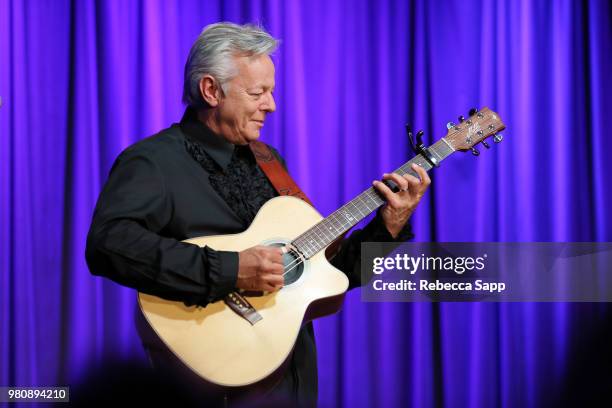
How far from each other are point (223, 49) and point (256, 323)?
782 millimetres

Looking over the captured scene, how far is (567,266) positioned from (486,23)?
117 centimetres

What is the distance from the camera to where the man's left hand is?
2.00 m

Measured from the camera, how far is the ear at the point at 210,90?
194 cm

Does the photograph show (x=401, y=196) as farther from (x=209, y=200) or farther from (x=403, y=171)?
(x=209, y=200)

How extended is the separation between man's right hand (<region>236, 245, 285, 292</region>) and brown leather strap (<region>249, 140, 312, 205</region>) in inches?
13.3

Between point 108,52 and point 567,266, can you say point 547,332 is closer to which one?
point 567,266

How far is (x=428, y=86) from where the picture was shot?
3.04 m

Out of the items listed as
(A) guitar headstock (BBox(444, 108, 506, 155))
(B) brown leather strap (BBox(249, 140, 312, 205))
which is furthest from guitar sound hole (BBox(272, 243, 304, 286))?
(A) guitar headstock (BBox(444, 108, 506, 155))

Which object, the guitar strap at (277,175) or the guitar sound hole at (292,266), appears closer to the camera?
the guitar sound hole at (292,266)

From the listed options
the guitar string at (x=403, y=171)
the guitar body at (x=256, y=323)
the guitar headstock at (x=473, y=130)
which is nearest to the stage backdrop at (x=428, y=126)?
the guitar headstock at (x=473, y=130)

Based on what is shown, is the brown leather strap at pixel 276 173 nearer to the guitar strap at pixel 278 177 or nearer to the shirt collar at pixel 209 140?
the guitar strap at pixel 278 177

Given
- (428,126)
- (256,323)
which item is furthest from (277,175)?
(428,126)

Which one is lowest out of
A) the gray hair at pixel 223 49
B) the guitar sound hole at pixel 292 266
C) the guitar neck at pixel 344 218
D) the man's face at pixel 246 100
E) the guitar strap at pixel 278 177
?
the guitar sound hole at pixel 292 266

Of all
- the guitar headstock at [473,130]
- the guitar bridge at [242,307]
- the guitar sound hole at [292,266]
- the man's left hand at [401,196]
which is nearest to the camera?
the guitar bridge at [242,307]
